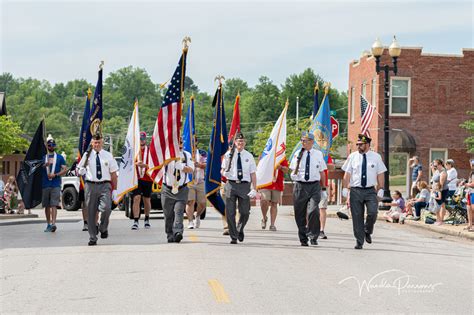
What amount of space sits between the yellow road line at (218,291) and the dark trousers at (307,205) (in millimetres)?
5488

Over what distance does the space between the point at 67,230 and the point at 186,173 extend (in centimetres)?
518

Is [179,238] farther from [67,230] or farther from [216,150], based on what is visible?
[67,230]

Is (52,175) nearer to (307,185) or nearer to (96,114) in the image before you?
(96,114)

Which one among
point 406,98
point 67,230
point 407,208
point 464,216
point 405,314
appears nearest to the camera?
point 405,314

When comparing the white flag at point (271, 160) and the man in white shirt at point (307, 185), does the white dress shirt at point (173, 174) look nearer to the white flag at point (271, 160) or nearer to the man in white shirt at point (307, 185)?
the man in white shirt at point (307, 185)

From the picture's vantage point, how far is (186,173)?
58.4ft

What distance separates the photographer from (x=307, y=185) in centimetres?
1734

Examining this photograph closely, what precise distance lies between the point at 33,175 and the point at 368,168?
8.86m

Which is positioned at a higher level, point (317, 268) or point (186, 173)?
point (186, 173)

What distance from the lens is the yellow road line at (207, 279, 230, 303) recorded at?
10626 mm

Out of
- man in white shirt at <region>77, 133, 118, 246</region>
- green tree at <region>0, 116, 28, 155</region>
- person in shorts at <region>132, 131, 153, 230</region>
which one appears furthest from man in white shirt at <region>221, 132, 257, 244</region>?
green tree at <region>0, 116, 28, 155</region>

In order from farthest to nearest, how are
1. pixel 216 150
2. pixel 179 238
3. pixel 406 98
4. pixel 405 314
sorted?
pixel 406 98
pixel 216 150
pixel 179 238
pixel 405 314

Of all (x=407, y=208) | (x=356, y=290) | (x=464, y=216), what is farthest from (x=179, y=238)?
(x=407, y=208)
